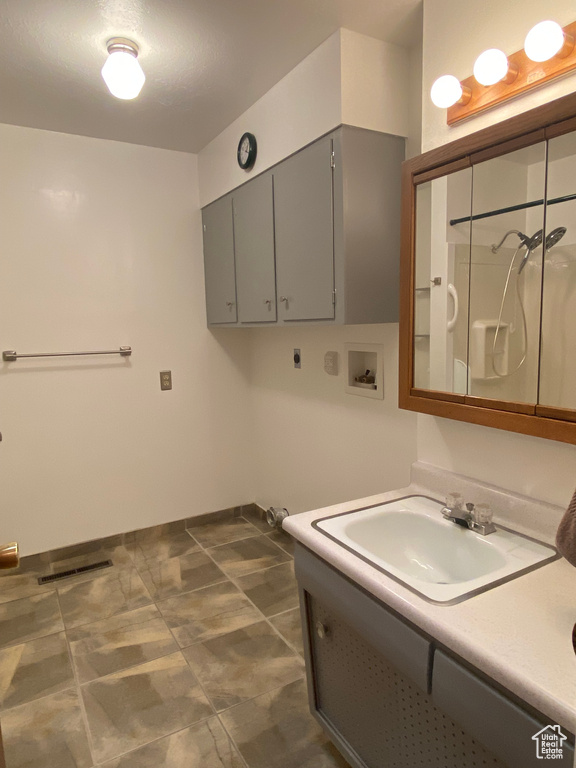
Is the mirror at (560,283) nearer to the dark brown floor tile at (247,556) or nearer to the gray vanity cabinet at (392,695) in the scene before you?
the gray vanity cabinet at (392,695)

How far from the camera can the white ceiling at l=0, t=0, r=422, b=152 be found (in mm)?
1586

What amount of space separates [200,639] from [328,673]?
0.85m

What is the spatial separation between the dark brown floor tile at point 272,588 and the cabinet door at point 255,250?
1.37m

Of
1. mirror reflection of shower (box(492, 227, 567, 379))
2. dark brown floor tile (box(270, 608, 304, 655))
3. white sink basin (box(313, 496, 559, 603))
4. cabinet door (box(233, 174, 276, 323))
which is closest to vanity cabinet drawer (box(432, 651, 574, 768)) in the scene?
white sink basin (box(313, 496, 559, 603))

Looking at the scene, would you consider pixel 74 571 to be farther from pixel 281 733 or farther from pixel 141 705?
pixel 281 733

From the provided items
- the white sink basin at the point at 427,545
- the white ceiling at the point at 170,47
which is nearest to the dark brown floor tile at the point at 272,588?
the white sink basin at the point at 427,545

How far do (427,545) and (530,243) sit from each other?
35.9 inches

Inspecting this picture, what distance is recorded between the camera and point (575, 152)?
1.14 metres

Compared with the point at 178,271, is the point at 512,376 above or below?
below

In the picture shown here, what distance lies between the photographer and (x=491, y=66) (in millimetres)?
1256

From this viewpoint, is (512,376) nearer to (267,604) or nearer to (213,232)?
(267,604)

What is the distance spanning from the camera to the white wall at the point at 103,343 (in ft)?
8.46

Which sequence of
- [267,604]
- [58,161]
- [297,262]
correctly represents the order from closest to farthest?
[297,262], [267,604], [58,161]

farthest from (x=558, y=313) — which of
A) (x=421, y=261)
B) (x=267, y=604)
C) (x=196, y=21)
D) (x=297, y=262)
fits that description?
(x=267, y=604)
